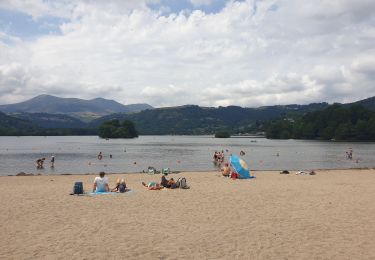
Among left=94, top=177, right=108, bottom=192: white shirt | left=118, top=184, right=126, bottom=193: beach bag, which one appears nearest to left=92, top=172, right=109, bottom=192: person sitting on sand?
left=94, top=177, right=108, bottom=192: white shirt

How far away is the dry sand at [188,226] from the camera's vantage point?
1080cm

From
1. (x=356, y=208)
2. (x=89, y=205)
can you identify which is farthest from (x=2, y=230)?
(x=356, y=208)

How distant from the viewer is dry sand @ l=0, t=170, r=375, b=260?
10797 millimetres

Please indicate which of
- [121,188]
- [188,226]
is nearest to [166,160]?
[121,188]

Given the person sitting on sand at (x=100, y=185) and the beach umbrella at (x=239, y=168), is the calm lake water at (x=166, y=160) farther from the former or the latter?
the person sitting on sand at (x=100, y=185)

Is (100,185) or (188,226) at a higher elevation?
(100,185)

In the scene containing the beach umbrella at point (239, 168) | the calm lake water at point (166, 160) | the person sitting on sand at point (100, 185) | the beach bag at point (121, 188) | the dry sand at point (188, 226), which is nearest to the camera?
the dry sand at point (188, 226)

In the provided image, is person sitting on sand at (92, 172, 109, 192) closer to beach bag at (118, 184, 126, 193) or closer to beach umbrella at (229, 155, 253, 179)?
beach bag at (118, 184, 126, 193)

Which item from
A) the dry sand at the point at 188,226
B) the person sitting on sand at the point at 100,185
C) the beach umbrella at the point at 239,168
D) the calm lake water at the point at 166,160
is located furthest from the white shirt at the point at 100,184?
the calm lake water at the point at 166,160

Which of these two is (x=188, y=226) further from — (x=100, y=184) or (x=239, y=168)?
(x=239, y=168)

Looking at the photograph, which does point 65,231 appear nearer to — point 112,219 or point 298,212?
point 112,219

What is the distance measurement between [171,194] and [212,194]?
2.40 metres

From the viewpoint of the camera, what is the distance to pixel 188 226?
1397cm

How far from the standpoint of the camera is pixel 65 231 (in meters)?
13.0
